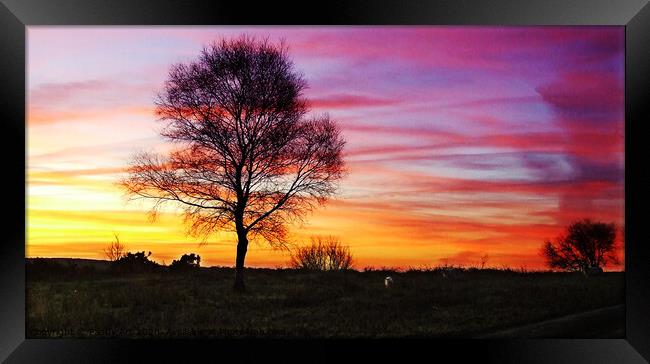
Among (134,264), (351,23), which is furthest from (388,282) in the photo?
(351,23)

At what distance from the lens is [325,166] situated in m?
13.5

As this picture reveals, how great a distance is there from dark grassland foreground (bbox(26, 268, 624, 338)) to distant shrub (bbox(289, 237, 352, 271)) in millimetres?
266

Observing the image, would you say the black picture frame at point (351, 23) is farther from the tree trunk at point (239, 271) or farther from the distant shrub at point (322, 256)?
the tree trunk at point (239, 271)

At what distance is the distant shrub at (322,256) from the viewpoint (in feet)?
40.5

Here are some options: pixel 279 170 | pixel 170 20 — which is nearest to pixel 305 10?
pixel 170 20

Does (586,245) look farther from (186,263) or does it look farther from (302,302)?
(186,263)

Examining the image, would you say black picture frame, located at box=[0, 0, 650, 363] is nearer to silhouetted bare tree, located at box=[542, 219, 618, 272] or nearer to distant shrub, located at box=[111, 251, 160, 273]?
silhouetted bare tree, located at box=[542, 219, 618, 272]

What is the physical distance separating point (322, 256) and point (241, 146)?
3050mm

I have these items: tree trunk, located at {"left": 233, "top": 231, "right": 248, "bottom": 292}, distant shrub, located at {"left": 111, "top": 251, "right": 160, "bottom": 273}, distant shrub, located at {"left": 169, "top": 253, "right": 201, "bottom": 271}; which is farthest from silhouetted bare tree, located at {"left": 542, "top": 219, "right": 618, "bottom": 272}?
distant shrub, located at {"left": 111, "top": 251, "right": 160, "bottom": 273}

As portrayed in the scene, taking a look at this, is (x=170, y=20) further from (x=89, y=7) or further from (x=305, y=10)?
(x=305, y=10)

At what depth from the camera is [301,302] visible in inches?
496

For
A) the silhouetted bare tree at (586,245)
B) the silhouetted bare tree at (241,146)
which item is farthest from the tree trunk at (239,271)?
the silhouetted bare tree at (586,245)

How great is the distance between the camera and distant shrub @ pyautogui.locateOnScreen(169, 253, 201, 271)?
12.5 meters
